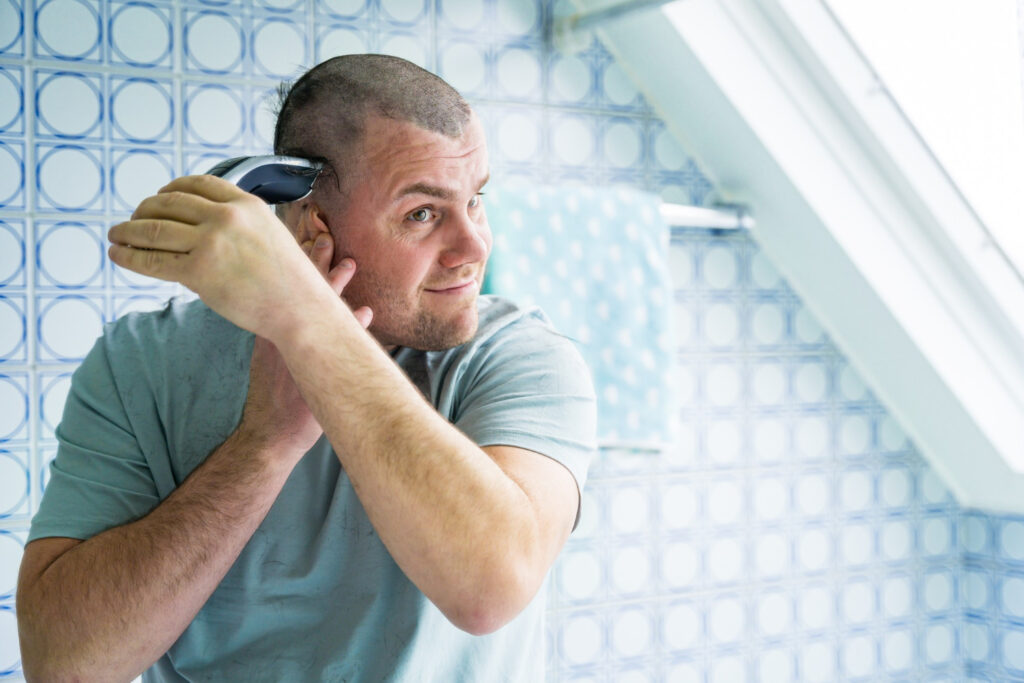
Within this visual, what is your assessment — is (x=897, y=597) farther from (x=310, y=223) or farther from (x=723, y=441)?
(x=310, y=223)

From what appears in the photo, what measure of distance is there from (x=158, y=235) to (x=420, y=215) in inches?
11.0

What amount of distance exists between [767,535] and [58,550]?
3.95 feet

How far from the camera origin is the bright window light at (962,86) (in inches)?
56.9

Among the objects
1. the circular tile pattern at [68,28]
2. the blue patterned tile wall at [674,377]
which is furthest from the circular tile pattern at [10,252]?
the circular tile pattern at [68,28]

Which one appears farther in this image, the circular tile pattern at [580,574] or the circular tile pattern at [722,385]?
the circular tile pattern at [722,385]

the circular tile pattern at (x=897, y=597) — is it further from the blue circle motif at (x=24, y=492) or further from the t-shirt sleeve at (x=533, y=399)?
the blue circle motif at (x=24, y=492)

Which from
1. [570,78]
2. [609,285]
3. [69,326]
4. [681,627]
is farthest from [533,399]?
[681,627]

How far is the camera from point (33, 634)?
2.60ft

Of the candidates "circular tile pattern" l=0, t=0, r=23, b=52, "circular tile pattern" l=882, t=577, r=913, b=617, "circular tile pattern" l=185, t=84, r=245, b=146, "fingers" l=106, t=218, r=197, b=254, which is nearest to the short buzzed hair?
"fingers" l=106, t=218, r=197, b=254

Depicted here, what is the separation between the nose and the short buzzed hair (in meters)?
0.09

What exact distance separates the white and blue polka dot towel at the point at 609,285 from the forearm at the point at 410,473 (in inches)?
24.6

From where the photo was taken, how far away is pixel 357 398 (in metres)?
0.72

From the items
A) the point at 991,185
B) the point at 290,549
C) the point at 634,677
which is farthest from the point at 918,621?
the point at 290,549

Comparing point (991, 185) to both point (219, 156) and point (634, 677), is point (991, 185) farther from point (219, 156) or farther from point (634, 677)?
point (219, 156)
